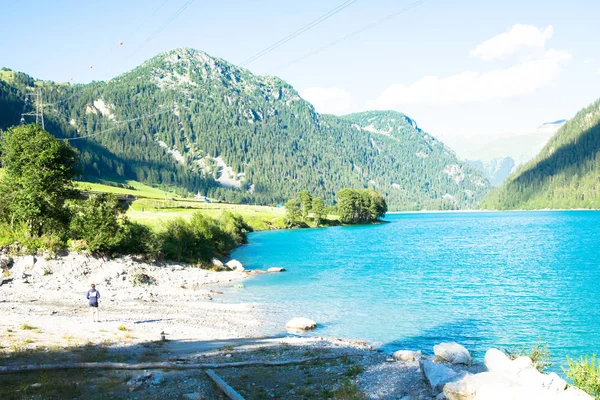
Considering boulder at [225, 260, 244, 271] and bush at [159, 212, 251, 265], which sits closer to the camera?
bush at [159, 212, 251, 265]

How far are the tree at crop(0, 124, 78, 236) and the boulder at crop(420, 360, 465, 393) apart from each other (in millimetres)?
45387

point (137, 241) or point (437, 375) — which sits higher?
point (137, 241)

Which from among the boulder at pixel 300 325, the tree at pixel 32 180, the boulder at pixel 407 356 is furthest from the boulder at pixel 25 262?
the boulder at pixel 407 356

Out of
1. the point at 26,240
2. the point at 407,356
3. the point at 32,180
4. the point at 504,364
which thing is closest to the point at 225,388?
the point at 407,356

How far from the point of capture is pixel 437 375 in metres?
18.9

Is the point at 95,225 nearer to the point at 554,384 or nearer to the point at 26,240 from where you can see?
the point at 26,240

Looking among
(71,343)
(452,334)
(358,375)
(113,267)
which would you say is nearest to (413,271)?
(452,334)

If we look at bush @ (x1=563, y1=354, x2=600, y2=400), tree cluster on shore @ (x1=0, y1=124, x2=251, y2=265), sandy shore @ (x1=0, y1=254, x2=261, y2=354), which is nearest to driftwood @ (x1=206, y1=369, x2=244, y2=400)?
sandy shore @ (x1=0, y1=254, x2=261, y2=354)

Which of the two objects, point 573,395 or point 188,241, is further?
point 188,241

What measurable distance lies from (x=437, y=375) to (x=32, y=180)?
155ft

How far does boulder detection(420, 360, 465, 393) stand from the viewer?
1812 centimetres

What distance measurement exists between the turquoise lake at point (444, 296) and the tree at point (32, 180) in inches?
921

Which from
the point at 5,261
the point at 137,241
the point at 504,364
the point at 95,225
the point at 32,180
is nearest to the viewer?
the point at 504,364

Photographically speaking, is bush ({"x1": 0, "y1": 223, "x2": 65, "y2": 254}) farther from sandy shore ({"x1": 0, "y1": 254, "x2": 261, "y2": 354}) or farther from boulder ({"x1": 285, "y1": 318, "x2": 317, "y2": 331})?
boulder ({"x1": 285, "y1": 318, "x2": 317, "y2": 331})
